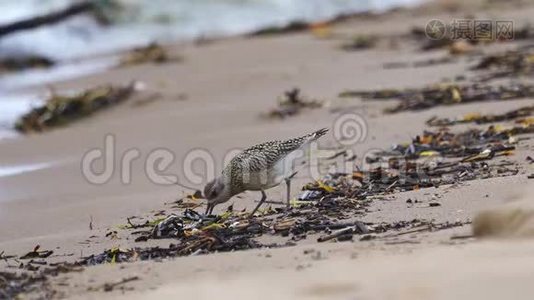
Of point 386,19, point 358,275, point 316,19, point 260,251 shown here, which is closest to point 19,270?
point 260,251

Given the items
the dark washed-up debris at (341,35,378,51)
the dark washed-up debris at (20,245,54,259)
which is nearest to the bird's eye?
the dark washed-up debris at (20,245,54,259)

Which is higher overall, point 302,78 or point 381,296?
point 302,78

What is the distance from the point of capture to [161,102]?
9.21 meters

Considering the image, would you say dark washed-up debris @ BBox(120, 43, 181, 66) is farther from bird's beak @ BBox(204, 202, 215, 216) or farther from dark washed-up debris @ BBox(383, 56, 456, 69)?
bird's beak @ BBox(204, 202, 215, 216)

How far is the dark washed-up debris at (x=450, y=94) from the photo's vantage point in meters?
7.07

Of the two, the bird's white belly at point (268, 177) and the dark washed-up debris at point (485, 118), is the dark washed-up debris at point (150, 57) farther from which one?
the bird's white belly at point (268, 177)

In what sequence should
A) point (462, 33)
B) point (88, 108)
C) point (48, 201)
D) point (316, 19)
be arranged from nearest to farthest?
1. point (48, 201)
2. point (88, 108)
3. point (462, 33)
4. point (316, 19)

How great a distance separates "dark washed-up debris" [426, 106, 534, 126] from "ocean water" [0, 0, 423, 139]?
6118 millimetres

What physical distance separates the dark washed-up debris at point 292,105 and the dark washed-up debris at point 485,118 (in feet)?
4.31

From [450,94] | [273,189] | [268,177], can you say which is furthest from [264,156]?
[450,94]

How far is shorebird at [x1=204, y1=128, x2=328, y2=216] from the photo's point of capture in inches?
197

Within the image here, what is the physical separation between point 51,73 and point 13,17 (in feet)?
10.00

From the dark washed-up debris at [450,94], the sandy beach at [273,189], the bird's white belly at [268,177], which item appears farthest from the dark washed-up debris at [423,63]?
the bird's white belly at [268,177]

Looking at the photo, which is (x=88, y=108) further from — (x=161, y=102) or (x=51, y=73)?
(x=51, y=73)
